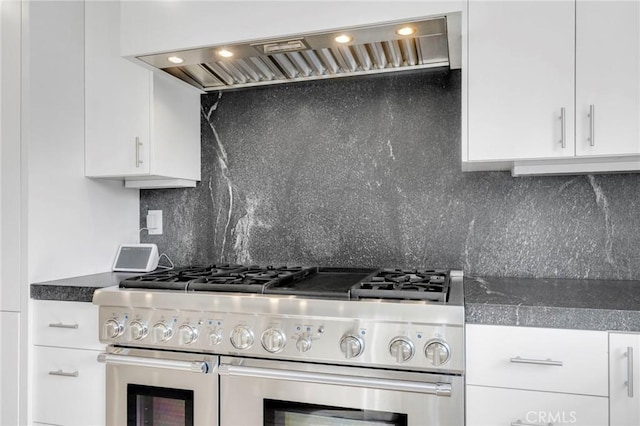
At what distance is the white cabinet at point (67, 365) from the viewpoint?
5.40 ft

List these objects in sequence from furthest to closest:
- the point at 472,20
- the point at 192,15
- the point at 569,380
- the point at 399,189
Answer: the point at 399,189 < the point at 192,15 < the point at 472,20 < the point at 569,380

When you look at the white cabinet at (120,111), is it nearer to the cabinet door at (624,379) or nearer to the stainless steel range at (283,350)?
the stainless steel range at (283,350)

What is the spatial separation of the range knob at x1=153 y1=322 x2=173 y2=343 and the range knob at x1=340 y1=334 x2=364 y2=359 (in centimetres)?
63

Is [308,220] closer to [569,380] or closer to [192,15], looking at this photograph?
[192,15]

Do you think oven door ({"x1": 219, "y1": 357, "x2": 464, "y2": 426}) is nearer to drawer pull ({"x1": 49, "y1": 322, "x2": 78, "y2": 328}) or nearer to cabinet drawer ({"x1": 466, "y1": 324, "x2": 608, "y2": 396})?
cabinet drawer ({"x1": 466, "y1": 324, "x2": 608, "y2": 396})

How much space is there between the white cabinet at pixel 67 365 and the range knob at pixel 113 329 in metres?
0.09

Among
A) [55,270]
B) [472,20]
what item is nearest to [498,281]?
[472,20]

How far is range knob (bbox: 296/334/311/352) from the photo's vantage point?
4.49ft

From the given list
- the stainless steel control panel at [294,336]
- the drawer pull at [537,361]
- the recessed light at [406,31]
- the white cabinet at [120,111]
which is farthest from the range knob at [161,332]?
the recessed light at [406,31]

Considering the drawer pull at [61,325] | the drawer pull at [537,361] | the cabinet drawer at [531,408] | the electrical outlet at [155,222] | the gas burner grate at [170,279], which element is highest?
the electrical outlet at [155,222]

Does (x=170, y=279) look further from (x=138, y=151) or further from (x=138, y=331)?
(x=138, y=151)

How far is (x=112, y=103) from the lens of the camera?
1.99m

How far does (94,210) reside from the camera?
207cm

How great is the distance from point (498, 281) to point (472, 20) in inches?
38.4
